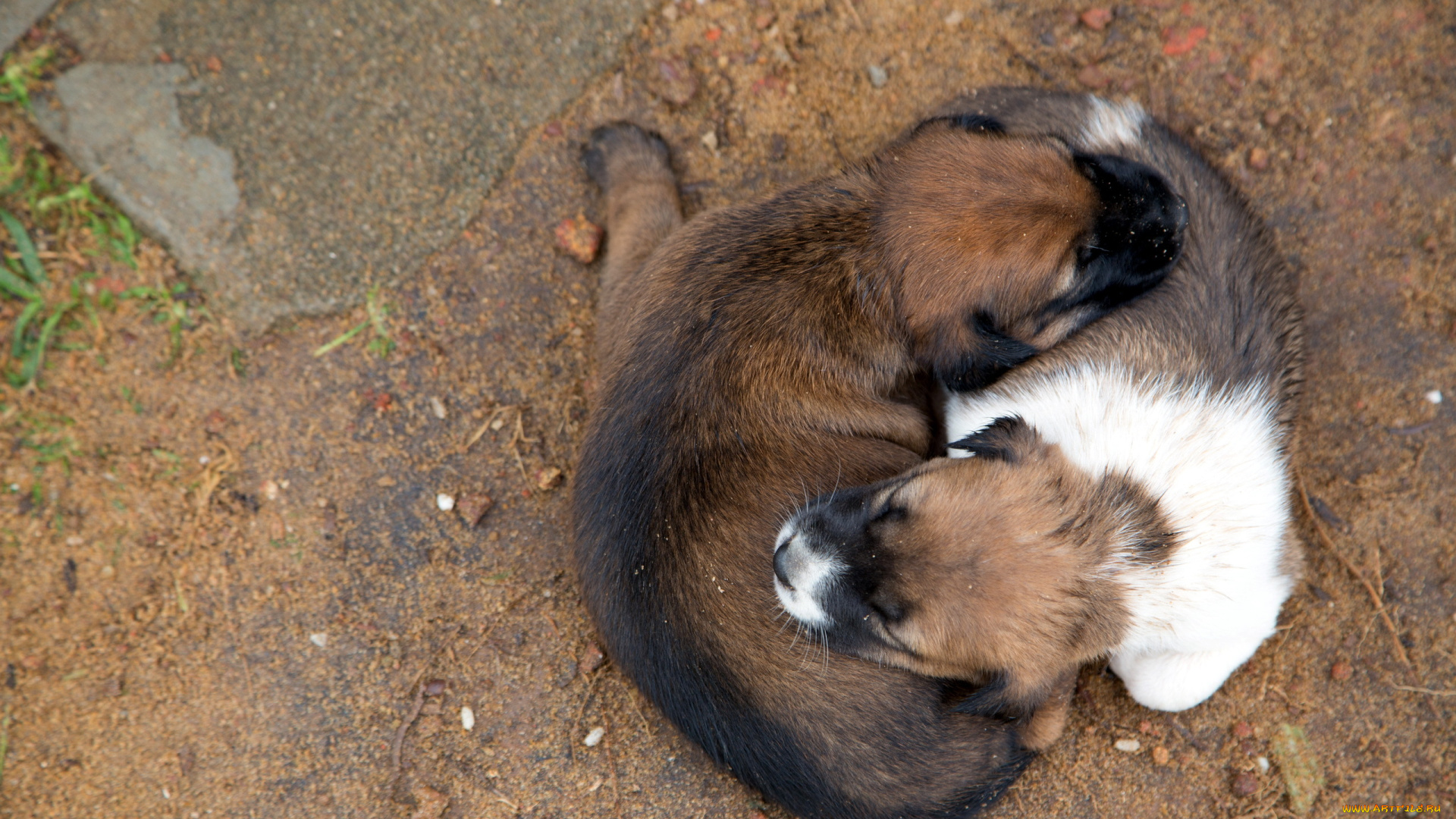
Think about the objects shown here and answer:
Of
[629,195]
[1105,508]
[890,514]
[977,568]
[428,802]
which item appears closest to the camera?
[977,568]

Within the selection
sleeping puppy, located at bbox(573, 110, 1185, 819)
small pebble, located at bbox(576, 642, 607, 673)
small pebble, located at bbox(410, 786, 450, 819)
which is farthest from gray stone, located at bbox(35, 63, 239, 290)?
small pebble, located at bbox(410, 786, 450, 819)

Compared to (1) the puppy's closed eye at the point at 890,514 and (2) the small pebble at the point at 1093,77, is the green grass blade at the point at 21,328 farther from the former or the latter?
(2) the small pebble at the point at 1093,77

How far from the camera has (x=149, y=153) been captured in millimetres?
4086

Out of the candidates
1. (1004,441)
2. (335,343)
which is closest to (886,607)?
(1004,441)

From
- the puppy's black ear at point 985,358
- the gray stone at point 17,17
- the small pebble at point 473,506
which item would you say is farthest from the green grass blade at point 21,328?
the puppy's black ear at point 985,358

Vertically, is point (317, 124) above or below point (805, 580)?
above

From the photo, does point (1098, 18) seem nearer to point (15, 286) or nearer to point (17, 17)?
point (17, 17)

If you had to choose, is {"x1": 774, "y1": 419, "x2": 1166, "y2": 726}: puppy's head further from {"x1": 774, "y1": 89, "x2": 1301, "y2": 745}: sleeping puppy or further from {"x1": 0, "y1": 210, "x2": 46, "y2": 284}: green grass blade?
{"x1": 0, "y1": 210, "x2": 46, "y2": 284}: green grass blade

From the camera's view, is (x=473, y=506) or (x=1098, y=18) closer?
(x=473, y=506)

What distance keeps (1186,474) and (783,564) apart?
1611 mm

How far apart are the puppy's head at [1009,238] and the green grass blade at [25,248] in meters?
4.08

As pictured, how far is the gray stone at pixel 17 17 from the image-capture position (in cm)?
408

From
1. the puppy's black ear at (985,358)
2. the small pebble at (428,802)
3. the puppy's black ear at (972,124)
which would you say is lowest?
the small pebble at (428,802)

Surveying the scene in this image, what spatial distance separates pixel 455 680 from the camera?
3982 mm
